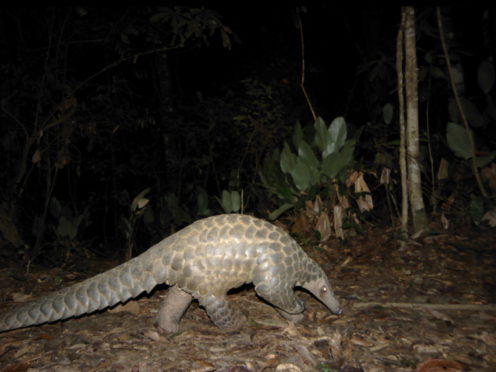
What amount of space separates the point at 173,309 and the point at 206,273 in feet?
1.56

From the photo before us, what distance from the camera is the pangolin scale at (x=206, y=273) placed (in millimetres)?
2703

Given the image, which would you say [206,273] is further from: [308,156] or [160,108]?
[160,108]

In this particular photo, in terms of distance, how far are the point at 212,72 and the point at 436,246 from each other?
844 centimetres

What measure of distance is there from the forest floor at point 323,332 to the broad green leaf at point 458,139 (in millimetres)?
1287

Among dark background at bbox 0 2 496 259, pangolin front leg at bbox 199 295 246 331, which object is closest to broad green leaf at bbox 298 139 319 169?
dark background at bbox 0 2 496 259

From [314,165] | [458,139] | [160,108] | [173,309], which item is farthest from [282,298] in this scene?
[160,108]

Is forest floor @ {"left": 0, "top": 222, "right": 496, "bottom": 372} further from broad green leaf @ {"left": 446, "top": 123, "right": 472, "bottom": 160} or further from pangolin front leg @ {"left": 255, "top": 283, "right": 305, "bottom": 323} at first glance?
broad green leaf @ {"left": 446, "top": 123, "right": 472, "bottom": 160}

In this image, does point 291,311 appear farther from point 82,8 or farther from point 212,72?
point 212,72

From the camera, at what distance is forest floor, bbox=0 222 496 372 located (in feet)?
8.28

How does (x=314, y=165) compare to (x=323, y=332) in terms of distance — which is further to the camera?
(x=314, y=165)

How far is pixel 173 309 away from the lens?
2.93m

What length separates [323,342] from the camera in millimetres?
2748

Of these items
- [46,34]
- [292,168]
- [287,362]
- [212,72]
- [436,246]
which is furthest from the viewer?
[212,72]

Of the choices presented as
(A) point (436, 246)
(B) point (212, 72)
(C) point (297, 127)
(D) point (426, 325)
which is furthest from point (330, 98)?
(D) point (426, 325)
